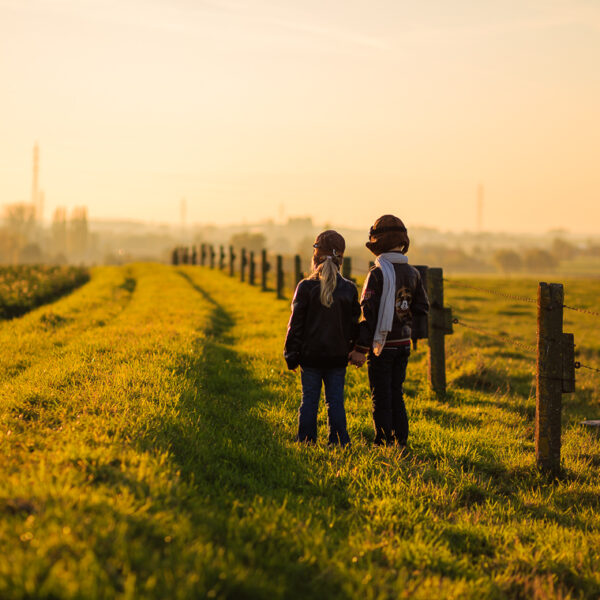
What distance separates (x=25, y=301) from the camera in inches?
692

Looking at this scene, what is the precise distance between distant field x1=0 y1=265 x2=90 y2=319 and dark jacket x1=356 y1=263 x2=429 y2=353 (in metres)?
13.5

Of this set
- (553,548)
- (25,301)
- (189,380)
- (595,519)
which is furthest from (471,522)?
(25,301)

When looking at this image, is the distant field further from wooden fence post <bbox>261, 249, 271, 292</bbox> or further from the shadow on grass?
the shadow on grass

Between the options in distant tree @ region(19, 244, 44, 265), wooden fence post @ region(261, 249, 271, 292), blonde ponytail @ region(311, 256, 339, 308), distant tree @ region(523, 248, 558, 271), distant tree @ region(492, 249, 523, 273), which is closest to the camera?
blonde ponytail @ region(311, 256, 339, 308)

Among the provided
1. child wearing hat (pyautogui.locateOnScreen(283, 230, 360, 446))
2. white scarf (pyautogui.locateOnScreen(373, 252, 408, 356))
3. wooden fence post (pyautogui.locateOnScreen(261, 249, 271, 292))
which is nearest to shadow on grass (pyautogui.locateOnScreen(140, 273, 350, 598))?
child wearing hat (pyautogui.locateOnScreen(283, 230, 360, 446))

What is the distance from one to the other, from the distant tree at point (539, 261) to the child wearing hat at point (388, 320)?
163 metres

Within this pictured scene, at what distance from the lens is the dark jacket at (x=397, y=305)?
5.39 meters

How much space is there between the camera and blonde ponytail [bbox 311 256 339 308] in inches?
202

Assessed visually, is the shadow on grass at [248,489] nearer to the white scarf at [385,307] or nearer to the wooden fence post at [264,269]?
the white scarf at [385,307]

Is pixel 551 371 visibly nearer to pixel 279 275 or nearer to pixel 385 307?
pixel 385 307

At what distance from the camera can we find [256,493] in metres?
4.29

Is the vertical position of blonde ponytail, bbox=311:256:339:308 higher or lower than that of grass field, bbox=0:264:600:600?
higher

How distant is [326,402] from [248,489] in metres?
1.33

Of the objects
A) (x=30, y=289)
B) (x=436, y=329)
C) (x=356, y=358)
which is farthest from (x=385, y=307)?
(x=30, y=289)
